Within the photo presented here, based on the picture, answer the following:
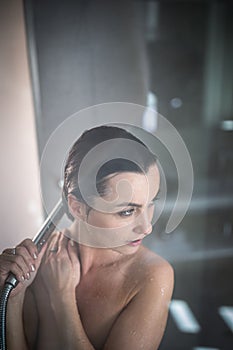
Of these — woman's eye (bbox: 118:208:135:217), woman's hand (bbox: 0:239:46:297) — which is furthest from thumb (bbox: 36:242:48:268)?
woman's eye (bbox: 118:208:135:217)

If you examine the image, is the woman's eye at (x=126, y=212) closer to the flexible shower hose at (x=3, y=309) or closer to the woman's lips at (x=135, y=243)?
the woman's lips at (x=135, y=243)

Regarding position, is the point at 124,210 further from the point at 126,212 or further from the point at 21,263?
the point at 21,263

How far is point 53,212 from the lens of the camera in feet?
1.54

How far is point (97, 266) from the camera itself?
1.53 feet

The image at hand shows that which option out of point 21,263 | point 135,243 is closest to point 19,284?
point 21,263

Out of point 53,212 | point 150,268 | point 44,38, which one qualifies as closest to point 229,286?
point 150,268

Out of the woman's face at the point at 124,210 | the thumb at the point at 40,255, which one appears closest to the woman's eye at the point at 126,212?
the woman's face at the point at 124,210

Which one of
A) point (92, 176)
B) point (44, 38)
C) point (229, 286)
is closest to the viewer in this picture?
point (92, 176)

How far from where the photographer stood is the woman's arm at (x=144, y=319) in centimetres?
44

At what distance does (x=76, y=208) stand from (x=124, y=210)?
2.4 inches

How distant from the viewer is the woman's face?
0.42m

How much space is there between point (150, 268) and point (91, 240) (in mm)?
84

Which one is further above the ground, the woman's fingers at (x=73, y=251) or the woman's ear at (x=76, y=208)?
the woman's ear at (x=76, y=208)

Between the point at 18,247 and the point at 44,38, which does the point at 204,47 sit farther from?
the point at 18,247
